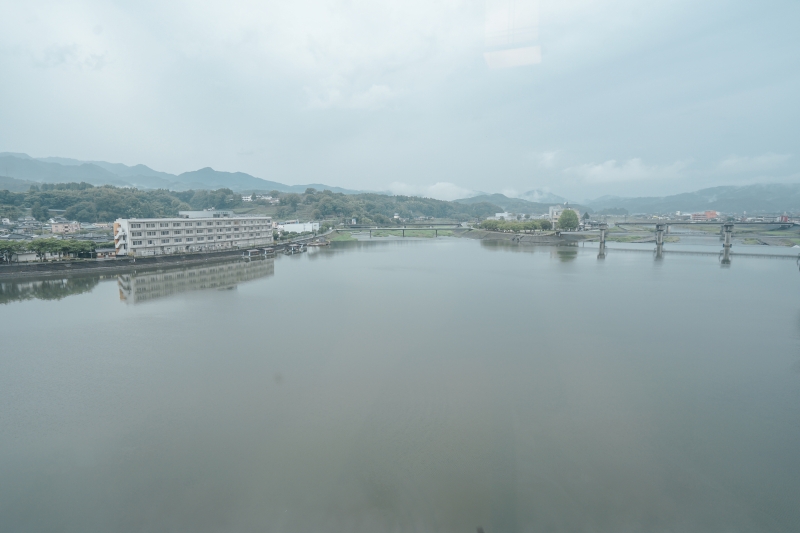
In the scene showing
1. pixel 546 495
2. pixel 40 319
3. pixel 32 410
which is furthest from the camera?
pixel 40 319

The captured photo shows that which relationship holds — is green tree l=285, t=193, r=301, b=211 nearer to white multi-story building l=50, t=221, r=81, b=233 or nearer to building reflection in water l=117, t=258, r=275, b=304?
white multi-story building l=50, t=221, r=81, b=233

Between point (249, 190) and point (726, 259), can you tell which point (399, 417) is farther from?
point (249, 190)

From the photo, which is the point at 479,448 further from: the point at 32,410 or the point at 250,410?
the point at 32,410

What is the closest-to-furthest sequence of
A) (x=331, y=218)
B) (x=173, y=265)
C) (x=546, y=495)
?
1. (x=546, y=495)
2. (x=173, y=265)
3. (x=331, y=218)

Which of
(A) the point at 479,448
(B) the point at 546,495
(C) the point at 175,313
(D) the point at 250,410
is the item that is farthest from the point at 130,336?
(B) the point at 546,495

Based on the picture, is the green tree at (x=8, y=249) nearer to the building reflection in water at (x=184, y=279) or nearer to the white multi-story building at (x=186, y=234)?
the white multi-story building at (x=186, y=234)

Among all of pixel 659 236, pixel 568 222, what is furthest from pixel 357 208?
pixel 659 236

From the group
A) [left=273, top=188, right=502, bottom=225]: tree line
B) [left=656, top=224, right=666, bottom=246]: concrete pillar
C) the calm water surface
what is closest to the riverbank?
the calm water surface
